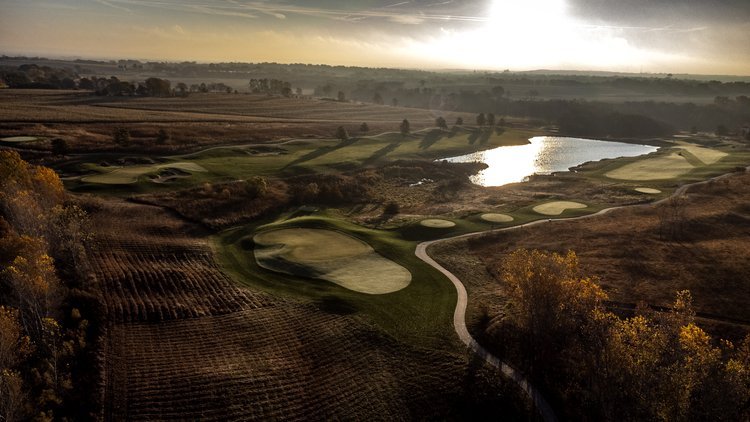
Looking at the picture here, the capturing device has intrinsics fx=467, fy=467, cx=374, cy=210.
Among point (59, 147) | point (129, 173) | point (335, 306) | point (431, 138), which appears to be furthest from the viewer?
point (431, 138)

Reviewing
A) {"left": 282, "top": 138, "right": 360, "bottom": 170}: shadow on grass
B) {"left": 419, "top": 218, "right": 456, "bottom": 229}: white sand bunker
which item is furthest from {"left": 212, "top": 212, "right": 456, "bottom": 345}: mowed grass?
{"left": 282, "top": 138, "right": 360, "bottom": 170}: shadow on grass

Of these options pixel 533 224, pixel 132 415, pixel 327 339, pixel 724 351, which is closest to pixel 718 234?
pixel 533 224

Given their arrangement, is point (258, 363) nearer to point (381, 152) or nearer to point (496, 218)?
point (496, 218)

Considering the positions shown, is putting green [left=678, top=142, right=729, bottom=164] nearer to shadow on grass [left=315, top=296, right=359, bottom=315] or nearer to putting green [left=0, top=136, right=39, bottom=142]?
shadow on grass [left=315, top=296, right=359, bottom=315]

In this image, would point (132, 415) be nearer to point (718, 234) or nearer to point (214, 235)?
point (214, 235)

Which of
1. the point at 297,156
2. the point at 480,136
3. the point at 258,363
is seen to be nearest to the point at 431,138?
the point at 480,136
